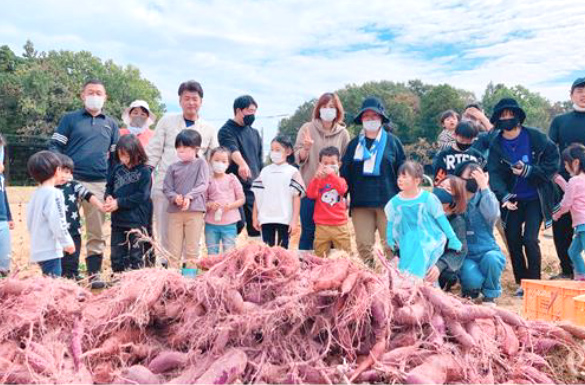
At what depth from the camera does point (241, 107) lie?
5.31 meters

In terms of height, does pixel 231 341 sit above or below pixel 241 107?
below

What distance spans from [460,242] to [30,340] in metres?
3.40

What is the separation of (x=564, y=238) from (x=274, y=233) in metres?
3.28

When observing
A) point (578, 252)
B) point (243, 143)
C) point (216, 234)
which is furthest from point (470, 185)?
point (216, 234)

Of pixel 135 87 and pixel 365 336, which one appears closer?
pixel 365 336

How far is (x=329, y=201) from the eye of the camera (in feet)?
16.1

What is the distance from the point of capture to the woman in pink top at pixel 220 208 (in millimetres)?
4969

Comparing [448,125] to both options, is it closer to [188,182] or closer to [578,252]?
[578,252]

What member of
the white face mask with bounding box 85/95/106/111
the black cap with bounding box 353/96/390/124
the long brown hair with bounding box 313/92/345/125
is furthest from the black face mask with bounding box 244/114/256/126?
the white face mask with bounding box 85/95/106/111

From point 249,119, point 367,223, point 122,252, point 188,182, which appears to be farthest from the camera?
point 249,119

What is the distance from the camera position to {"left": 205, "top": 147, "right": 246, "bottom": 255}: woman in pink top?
4969mm

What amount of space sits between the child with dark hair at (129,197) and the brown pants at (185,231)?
0.30 metres

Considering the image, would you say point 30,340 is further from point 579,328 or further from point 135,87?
point 135,87

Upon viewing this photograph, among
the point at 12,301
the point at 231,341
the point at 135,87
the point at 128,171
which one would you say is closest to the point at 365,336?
the point at 231,341
